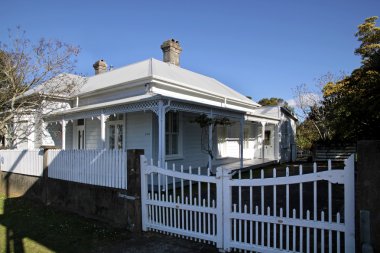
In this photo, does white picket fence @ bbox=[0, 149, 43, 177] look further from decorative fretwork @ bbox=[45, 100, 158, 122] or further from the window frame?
the window frame

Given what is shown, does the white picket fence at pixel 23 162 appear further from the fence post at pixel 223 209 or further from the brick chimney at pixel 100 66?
the brick chimney at pixel 100 66

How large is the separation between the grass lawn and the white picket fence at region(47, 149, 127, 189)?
97cm

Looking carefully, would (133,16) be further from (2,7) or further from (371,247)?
(371,247)

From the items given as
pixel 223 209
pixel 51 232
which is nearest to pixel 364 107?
pixel 223 209

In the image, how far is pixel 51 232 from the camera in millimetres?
6355

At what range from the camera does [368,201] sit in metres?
3.67

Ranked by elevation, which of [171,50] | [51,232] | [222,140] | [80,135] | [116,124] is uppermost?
[171,50]

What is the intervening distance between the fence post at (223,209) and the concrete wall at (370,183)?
190cm

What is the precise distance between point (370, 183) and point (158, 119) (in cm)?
826

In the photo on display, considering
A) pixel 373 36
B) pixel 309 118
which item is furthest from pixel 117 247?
pixel 309 118

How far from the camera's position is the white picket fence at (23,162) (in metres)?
10.0

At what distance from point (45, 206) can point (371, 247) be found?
28.0ft

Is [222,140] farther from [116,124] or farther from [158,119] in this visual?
[158,119]

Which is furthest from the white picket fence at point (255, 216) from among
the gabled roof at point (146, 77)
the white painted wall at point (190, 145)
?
the gabled roof at point (146, 77)
